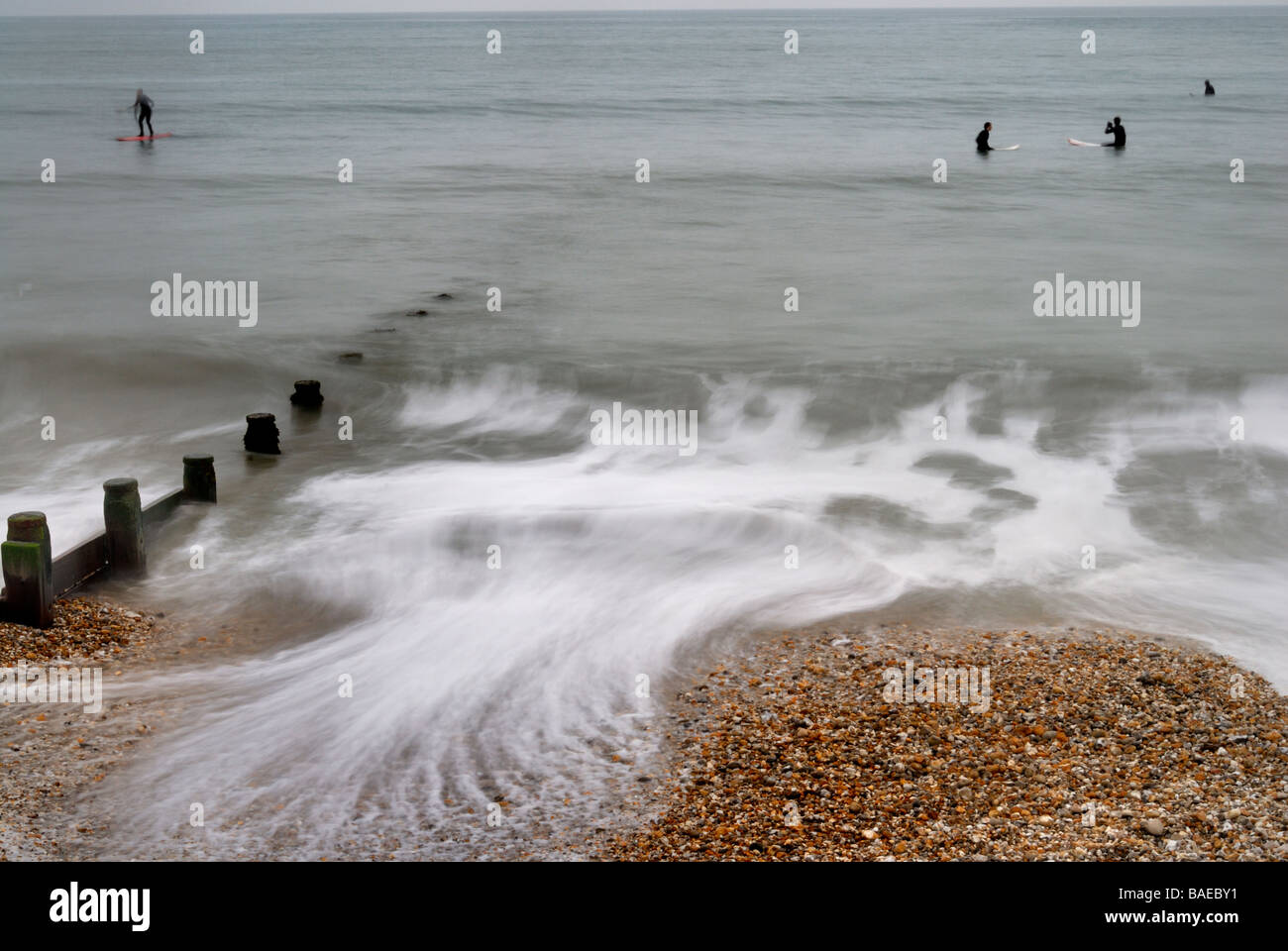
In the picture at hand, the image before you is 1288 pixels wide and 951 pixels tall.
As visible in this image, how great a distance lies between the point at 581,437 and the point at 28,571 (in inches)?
279

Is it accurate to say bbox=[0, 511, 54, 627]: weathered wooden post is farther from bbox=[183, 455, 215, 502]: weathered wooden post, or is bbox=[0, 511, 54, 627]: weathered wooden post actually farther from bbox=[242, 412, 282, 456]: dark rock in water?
bbox=[242, 412, 282, 456]: dark rock in water

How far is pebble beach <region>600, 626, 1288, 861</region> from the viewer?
564cm

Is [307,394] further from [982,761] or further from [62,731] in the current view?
[982,761]

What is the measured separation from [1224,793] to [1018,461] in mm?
7209

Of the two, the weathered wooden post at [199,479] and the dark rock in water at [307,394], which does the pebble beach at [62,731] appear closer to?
the weathered wooden post at [199,479]

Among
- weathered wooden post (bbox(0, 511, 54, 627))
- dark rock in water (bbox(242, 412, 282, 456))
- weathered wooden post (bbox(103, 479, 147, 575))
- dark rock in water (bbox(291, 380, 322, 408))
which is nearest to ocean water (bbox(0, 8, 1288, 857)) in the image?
dark rock in water (bbox(242, 412, 282, 456))

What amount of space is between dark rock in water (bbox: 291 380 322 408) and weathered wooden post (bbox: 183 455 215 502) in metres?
3.49

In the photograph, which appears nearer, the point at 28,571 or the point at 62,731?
the point at 62,731

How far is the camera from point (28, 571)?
773 cm

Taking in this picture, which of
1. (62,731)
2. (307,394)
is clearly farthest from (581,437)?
(62,731)

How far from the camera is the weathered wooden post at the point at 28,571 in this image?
7.71 metres

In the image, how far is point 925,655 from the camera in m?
7.89

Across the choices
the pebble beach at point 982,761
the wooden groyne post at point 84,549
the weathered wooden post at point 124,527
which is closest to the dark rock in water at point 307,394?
the wooden groyne post at point 84,549
